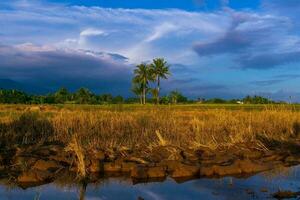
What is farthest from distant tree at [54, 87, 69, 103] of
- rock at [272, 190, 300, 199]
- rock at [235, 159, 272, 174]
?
rock at [272, 190, 300, 199]

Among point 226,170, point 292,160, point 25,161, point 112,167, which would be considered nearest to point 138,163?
point 112,167

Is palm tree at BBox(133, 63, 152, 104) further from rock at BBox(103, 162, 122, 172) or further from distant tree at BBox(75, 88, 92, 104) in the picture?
rock at BBox(103, 162, 122, 172)

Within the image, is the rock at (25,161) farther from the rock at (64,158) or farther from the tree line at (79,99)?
the tree line at (79,99)

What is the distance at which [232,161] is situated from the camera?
15859 mm

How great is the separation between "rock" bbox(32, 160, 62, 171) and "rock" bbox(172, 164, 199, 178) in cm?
372

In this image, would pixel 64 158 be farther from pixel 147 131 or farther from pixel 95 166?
pixel 147 131

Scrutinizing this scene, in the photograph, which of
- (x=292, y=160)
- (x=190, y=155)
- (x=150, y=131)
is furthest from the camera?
(x=150, y=131)

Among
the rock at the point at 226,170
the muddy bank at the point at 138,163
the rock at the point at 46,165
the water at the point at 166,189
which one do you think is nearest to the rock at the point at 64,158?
the muddy bank at the point at 138,163

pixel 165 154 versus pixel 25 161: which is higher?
pixel 165 154

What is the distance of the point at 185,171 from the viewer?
14.3 meters

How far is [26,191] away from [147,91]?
10213 centimetres

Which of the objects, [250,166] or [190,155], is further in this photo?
[190,155]

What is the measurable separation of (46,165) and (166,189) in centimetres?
433

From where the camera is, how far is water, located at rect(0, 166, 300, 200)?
38.5ft
